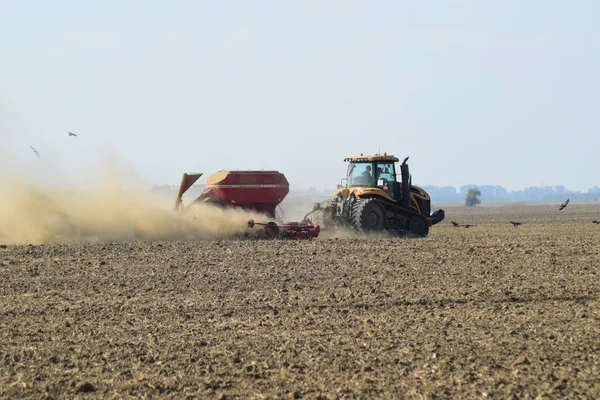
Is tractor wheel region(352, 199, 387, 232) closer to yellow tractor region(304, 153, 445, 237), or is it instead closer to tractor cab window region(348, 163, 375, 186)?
yellow tractor region(304, 153, 445, 237)

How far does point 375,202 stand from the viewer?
2258 centimetres

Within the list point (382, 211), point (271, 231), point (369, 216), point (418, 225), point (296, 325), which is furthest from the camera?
point (418, 225)

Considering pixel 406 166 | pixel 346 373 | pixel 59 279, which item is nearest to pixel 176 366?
pixel 346 373

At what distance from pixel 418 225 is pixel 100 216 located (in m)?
9.36

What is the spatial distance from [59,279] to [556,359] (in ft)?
30.0

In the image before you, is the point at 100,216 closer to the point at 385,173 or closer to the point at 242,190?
the point at 242,190

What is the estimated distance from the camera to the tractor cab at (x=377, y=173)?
22766mm

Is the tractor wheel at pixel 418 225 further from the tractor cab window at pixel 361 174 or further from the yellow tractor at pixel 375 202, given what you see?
the tractor cab window at pixel 361 174

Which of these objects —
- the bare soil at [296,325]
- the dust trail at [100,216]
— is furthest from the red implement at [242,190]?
the bare soil at [296,325]

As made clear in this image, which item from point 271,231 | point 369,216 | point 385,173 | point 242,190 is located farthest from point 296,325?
point 385,173

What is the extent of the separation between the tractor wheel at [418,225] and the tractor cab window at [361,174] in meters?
1.88

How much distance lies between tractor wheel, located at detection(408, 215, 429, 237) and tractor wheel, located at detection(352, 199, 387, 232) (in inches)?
45.2

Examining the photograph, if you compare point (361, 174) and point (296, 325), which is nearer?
point (296, 325)

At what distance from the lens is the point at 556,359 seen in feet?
27.8
